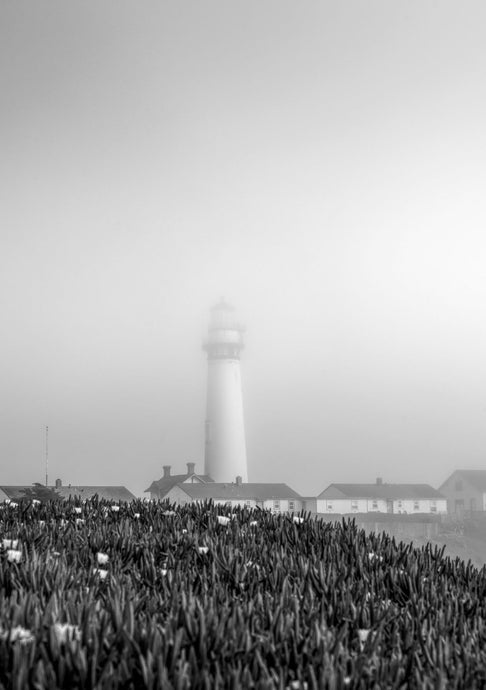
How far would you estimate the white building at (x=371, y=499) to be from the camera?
342 ft

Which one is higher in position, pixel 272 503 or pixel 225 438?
pixel 225 438

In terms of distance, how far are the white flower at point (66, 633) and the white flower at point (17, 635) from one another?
0.53ft

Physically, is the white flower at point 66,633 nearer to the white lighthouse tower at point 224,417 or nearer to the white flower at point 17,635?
the white flower at point 17,635

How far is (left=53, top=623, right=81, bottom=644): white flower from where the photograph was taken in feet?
16.9

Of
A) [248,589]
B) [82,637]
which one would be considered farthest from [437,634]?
[82,637]

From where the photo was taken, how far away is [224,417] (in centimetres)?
8631

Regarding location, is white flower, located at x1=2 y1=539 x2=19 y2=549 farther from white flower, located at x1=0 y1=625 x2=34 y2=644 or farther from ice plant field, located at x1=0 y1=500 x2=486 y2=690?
white flower, located at x1=0 y1=625 x2=34 y2=644

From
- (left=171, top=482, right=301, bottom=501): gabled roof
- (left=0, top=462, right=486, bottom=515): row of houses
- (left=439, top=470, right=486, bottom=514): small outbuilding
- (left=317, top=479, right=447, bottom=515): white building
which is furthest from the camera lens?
(left=439, top=470, right=486, bottom=514): small outbuilding

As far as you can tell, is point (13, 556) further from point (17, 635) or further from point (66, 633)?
point (66, 633)

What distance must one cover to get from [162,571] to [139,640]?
276cm

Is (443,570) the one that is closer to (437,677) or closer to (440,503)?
(437,677)

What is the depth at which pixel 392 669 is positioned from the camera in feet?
17.2

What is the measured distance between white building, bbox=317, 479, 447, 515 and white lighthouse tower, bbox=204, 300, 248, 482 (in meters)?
19.6

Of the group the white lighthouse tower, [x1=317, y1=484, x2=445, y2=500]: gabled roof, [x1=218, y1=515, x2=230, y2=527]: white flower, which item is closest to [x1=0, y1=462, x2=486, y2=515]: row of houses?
[x1=317, y1=484, x2=445, y2=500]: gabled roof
